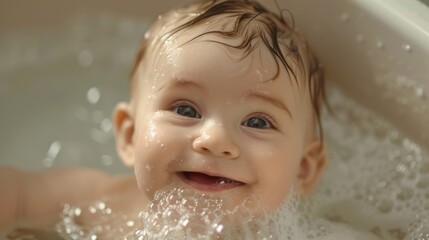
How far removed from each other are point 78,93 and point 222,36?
2.03ft

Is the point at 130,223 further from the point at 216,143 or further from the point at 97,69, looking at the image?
the point at 97,69

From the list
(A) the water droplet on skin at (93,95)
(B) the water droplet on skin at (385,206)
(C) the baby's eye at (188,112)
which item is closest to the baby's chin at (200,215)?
(C) the baby's eye at (188,112)

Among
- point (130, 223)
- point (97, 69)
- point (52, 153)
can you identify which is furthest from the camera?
point (97, 69)

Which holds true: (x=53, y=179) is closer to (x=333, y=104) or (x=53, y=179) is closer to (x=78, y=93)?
(x=78, y=93)

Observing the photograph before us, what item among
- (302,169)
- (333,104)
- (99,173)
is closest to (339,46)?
(333,104)

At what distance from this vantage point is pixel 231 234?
3.88 feet

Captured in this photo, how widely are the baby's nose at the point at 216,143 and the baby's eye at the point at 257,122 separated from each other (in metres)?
0.06

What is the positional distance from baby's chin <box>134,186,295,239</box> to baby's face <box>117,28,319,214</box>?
11 millimetres

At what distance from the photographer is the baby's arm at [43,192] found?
1.29 m

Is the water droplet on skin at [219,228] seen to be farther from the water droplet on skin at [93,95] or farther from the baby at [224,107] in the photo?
the water droplet on skin at [93,95]

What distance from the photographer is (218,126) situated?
1116 millimetres

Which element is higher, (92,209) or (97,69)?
(97,69)

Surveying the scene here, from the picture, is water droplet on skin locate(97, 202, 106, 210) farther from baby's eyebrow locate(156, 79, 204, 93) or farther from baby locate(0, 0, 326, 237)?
baby's eyebrow locate(156, 79, 204, 93)

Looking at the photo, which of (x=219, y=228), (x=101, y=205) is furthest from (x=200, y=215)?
(x=101, y=205)
